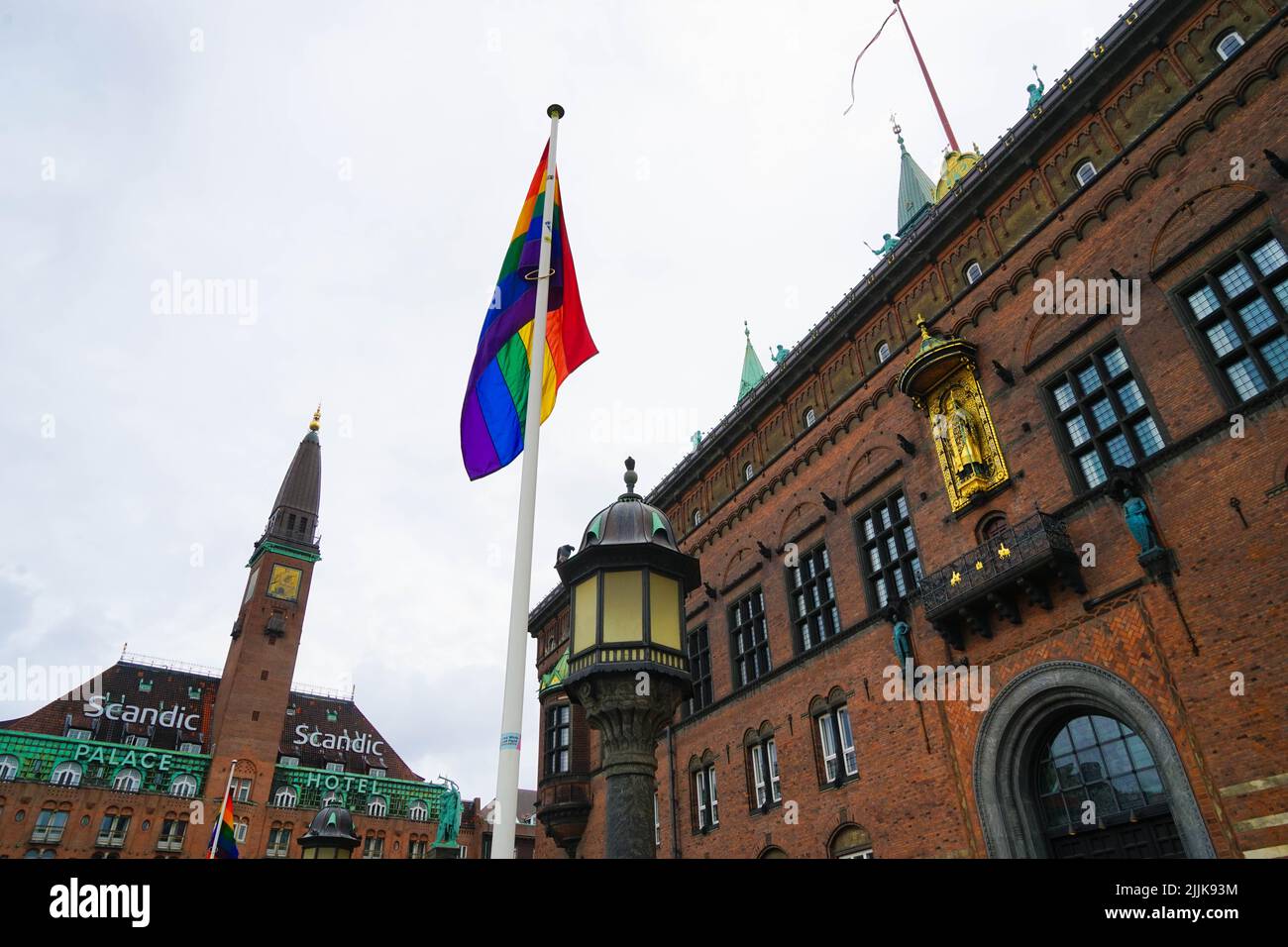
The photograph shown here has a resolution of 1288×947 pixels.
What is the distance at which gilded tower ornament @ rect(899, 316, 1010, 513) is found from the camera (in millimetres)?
20172

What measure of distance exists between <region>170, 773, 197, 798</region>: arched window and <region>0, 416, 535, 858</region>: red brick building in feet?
0.31

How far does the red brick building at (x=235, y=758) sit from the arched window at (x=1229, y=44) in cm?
5767

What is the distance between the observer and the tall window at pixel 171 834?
6103cm

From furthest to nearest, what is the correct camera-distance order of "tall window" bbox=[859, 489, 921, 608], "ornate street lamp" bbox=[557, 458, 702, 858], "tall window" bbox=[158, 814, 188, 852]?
"tall window" bbox=[158, 814, 188, 852]
"tall window" bbox=[859, 489, 921, 608]
"ornate street lamp" bbox=[557, 458, 702, 858]

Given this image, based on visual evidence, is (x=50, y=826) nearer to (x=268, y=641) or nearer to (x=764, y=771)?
(x=268, y=641)

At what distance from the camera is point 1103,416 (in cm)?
1823

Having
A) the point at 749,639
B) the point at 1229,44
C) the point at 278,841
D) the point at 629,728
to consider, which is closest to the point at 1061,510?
the point at 1229,44

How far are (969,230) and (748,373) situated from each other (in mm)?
24301

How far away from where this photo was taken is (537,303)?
10.8 meters

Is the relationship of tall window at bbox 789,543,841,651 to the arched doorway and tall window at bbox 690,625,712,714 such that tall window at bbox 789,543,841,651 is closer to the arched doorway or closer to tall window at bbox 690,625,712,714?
tall window at bbox 690,625,712,714

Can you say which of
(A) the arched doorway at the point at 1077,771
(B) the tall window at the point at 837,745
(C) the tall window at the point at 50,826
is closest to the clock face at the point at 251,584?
(C) the tall window at the point at 50,826

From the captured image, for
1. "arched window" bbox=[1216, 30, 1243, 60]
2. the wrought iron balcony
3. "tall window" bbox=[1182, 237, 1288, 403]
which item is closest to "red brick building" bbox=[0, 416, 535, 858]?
the wrought iron balcony
